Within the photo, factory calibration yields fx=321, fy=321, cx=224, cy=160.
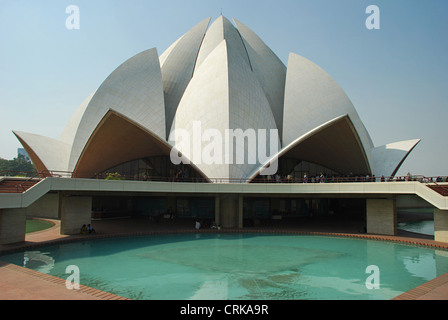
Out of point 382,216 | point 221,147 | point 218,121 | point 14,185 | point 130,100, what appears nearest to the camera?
point 14,185

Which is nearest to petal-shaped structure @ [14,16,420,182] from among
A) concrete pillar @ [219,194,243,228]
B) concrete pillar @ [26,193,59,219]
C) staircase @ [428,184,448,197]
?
concrete pillar @ [219,194,243,228]

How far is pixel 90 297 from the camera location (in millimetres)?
6699

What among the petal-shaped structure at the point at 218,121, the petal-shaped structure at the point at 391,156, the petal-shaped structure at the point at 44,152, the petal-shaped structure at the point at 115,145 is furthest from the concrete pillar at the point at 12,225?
the petal-shaped structure at the point at 391,156

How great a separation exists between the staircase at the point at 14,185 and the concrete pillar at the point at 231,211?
10.1 m

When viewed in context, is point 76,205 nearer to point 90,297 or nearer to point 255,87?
point 90,297

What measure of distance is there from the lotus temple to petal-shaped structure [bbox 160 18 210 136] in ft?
0.33

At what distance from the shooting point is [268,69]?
98.1 ft

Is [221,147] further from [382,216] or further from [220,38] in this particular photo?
[220,38]

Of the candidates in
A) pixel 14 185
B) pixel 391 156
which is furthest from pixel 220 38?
pixel 14 185

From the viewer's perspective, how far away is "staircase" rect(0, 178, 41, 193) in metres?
13.0

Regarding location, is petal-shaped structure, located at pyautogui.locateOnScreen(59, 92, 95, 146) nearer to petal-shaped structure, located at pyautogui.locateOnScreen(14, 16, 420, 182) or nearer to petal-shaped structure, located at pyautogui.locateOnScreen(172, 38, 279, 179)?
petal-shaped structure, located at pyautogui.locateOnScreen(14, 16, 420, 182)

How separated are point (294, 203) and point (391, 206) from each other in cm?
1042

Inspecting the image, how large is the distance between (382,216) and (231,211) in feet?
27.5
